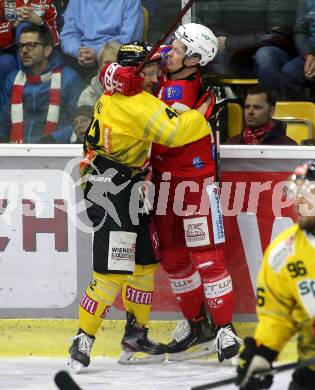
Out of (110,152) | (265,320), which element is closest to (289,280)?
(265,320)

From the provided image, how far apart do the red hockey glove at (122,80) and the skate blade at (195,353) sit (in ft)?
4.53

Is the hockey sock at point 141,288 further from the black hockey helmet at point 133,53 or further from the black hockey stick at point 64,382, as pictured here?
the black hockey stick at point 64,382

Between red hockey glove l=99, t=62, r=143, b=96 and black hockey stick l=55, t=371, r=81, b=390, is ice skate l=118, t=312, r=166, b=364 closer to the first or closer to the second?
red hockey glove l=99, t=62, r=143, b=96

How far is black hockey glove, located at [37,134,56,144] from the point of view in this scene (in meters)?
6.82

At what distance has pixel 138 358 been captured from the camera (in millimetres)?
6480

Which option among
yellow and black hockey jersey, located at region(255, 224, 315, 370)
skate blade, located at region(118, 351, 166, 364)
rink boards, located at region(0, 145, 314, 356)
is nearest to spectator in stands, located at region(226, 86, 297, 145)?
rink boards, located at region(0, 145, 314, 356)

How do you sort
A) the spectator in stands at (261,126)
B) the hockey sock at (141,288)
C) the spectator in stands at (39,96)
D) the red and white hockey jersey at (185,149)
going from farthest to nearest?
the spectator in stands at (39,96), the spectator in stands at (261,126), the hockey sock at (141,288), the red and white hockey jersey at (185,149)

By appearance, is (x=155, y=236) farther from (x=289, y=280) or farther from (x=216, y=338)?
(x=289, y=280)

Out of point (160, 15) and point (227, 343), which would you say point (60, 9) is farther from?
point (227, 343)

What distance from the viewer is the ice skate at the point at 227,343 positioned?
630cm

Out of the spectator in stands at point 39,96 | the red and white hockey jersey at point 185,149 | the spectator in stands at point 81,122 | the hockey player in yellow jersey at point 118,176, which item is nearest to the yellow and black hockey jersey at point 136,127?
the hockey player in yellow jersey at point 118,176

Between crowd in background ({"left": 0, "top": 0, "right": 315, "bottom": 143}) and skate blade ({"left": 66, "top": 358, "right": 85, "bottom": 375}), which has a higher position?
crowd in background ({"left": 0, "top": 0, "right": 315, "bottom": 143})

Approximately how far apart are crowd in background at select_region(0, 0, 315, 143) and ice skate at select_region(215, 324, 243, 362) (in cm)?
128

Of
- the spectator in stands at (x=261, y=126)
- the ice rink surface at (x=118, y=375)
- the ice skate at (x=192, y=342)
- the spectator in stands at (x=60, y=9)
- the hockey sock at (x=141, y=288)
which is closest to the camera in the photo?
the ice rink surface at (x=118, y=375)
